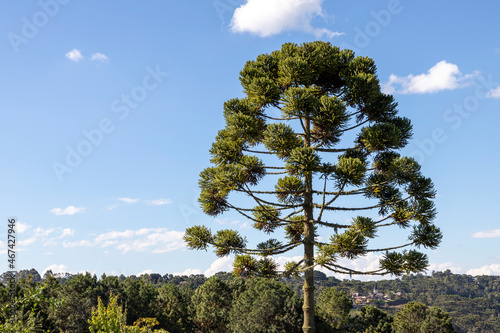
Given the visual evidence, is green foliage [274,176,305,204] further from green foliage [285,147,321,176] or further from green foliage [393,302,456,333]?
green foliage [393,302,456,333]

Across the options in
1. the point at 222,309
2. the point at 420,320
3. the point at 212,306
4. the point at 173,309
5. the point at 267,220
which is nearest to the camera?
the point at 267,220

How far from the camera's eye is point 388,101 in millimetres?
14336

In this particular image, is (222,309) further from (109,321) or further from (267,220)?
(109,321)

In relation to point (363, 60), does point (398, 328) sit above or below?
below

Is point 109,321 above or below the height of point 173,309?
above

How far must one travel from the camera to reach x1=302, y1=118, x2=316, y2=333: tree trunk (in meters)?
12.9

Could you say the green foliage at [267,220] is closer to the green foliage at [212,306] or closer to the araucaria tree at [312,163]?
the araucaria tree at [312,163]

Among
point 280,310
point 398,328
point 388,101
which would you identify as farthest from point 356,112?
point 398,328

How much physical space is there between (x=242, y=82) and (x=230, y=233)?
5.23 metres

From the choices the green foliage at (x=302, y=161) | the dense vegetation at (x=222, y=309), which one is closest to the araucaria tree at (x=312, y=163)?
the green foliage at (x=302, y=161)

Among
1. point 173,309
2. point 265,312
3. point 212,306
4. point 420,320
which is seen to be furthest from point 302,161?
point 173,309

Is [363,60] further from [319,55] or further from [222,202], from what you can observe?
[222,202]

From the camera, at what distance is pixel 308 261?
42.7 feet

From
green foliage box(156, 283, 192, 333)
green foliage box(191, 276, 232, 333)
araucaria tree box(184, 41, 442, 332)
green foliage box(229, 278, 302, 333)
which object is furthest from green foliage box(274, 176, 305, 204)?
green foliage box(156, 283, 192, 333)
